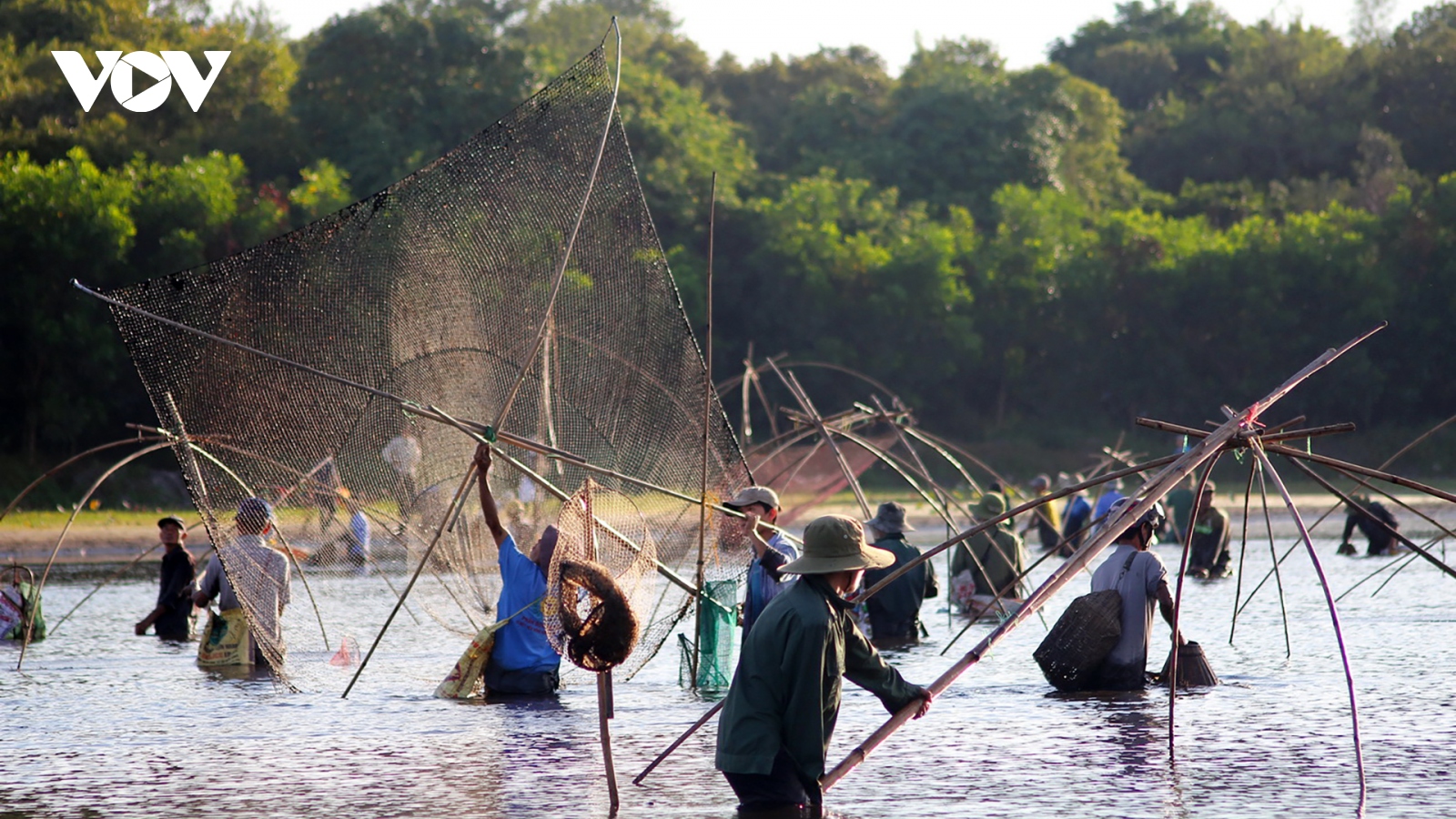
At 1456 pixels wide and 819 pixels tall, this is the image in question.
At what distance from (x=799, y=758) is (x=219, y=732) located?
450 centimetres

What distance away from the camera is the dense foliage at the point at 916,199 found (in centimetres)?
2772

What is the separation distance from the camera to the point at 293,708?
31.9 feet

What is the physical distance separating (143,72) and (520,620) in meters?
26.2

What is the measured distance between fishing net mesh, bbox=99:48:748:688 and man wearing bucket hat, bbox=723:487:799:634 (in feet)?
2.11

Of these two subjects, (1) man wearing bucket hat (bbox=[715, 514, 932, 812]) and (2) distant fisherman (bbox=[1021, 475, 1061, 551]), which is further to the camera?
(2) distant fisherman (bbox=[1021, 475, 1061, 551])

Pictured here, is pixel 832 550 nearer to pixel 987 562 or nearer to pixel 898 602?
pixel 898 602

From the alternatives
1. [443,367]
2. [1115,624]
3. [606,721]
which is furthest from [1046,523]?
[606,721]

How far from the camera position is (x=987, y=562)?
13195 mm

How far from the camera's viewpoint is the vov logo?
30.4 metres

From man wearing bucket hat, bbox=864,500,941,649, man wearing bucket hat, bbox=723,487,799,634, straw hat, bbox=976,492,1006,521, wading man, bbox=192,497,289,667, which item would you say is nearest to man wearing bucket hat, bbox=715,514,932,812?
man wearing bucket hat, bbox=723,487,799,634

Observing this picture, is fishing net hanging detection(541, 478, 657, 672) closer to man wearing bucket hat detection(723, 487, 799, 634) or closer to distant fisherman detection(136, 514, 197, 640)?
man wearing bucket hat detection(723, 487, 799, 634)

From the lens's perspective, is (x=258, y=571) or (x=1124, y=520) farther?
(x=258, y=571)

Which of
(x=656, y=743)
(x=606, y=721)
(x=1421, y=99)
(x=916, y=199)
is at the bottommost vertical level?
(x=656, y=743)

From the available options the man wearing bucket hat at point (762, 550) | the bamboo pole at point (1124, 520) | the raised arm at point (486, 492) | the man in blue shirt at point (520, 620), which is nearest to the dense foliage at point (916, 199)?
the man in blue shirt at point (520, 620)
